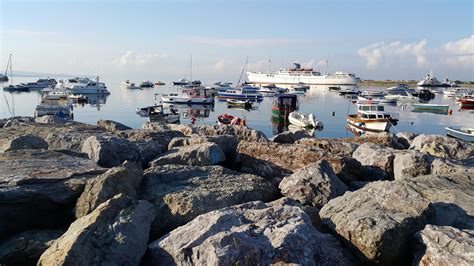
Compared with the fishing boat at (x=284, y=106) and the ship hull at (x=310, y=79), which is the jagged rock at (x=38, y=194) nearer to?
the fishing boat at (x=284, y=106)

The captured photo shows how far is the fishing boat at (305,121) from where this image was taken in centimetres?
4774

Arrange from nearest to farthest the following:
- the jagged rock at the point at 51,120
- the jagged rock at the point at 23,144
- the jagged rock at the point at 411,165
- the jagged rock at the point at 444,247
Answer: the jagged rock at the point at 444,247 < the jagged rock at the point at 411,165 < the jagged rock at the point at 23,144 < the jagged rock at the point at 51,120

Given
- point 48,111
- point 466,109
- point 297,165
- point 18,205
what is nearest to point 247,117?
point 48,111

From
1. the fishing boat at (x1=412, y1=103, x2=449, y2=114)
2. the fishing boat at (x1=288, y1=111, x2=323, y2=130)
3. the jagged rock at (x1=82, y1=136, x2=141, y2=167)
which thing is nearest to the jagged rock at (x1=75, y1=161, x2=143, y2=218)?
the jagged rock at (x1=82, y1=136, x2=141, y2=167)

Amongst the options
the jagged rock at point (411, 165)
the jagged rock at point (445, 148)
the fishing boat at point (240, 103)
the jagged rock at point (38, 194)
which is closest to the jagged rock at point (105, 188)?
the jagged rock at point (38, 194)

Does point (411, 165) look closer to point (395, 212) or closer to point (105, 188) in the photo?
point (395, 212)

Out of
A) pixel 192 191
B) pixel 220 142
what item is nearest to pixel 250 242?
pixel 192 191

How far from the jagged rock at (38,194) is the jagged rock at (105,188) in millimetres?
389

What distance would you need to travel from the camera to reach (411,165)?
10.5 metres

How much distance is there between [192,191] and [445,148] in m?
10.5

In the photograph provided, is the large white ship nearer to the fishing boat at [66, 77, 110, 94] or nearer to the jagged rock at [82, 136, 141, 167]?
the fishing boat at [66, 77, 110, 94]

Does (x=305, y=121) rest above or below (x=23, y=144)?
below

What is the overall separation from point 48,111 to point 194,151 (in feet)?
130

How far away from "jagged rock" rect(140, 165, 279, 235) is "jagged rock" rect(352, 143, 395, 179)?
3965mm
